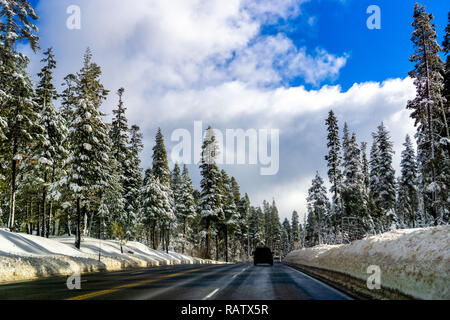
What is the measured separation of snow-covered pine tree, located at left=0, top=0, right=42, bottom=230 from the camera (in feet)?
79.0

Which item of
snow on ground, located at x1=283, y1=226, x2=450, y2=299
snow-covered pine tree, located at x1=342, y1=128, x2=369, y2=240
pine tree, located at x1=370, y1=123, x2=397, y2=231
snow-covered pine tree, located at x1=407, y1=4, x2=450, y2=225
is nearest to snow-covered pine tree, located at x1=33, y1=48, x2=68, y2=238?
snow on ground, located at x1=283, y1=226, x2=450, y2=299

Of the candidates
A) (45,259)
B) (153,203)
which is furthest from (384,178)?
(45,259)

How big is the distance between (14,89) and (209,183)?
31201mm

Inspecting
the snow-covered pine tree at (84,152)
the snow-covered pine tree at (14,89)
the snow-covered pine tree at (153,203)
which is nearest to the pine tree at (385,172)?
the snow-covered pine tree at (153,203)

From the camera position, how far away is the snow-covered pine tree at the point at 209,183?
52281 millimetres

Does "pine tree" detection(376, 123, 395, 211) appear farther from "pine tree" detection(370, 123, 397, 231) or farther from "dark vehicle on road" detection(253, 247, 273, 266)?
"dark vehicle on road" detection(253, 247, 273, 266)

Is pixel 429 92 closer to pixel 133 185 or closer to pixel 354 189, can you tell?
pixel 354 189

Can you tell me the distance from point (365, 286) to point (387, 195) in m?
45.2

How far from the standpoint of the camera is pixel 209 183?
53.2 meters

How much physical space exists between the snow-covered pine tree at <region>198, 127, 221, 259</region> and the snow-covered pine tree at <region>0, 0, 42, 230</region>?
27615mm

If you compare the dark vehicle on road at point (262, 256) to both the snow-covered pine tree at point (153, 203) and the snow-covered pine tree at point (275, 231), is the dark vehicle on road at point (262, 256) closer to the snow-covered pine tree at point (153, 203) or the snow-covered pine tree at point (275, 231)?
the snow-covered pine tree at point (153, 203)
